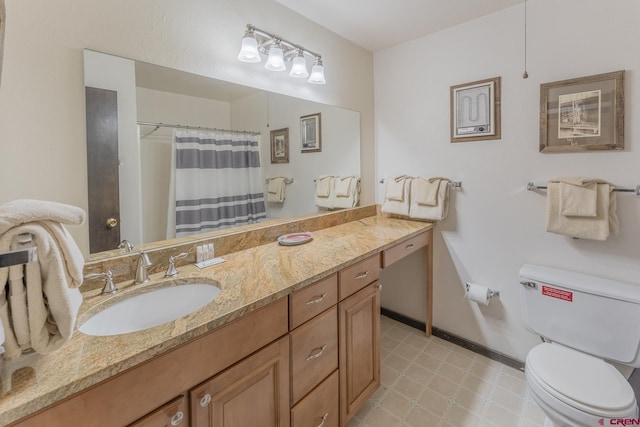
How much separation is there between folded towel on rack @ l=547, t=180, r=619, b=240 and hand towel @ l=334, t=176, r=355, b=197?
126cm

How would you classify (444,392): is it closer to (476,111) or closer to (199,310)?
(199,310)

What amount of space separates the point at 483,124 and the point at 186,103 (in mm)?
1747

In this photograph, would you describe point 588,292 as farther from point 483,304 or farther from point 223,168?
point 223,168

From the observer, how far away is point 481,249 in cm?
196

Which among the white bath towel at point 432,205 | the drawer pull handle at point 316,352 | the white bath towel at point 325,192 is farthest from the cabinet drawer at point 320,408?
the white bath towel at point 432,205

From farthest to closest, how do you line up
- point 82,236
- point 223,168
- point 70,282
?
1. point 223,168
2. point 82,236
3. point 70,282

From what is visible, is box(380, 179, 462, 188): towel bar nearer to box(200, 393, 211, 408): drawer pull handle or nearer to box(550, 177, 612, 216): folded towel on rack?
box(550, 177, 612, 216): folded towel on rack

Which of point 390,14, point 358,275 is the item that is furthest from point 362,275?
point 390,14

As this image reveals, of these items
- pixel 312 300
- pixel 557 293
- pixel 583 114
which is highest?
pixel 583 114

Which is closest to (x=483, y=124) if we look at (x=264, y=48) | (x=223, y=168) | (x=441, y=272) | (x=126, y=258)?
(x=441, y=272)

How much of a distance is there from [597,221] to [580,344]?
2.04 ft

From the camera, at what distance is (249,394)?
94 centimetres

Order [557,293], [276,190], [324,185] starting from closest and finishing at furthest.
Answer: [557,293] → [276,190] → [324,185]

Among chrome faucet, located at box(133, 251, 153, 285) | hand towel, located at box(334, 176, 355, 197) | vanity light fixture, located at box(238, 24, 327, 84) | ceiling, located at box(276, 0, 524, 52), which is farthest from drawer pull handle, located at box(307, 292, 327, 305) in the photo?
ceiling, located at box(276, 0, 524, 52)
